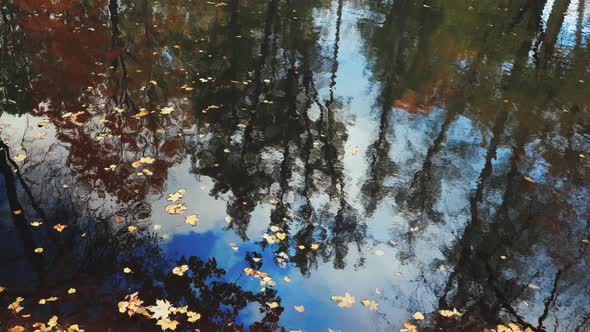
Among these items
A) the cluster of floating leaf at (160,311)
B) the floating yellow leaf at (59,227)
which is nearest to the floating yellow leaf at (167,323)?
the cluster of floating leaf at (160,311)

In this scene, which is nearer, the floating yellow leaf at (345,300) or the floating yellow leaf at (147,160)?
the floating yellow leaf at (345,300)

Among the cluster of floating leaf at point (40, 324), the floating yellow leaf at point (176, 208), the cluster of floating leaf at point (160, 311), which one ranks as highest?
the floating yellow leaf at point (176, 208)

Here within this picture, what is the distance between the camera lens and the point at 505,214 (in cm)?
687

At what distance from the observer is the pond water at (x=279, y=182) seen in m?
5.11

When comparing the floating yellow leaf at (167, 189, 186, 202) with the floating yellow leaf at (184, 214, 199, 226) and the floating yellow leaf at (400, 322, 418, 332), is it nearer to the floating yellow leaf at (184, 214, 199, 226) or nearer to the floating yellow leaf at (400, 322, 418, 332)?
the floating yellow leaf at (184, 214, 199, 226)

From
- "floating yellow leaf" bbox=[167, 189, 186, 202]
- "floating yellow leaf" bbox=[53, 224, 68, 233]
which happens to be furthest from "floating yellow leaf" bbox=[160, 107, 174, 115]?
"floating yellow leaf" bbox=[53, 224, 68, 233]

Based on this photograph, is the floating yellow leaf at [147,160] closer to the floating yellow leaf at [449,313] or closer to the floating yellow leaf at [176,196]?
the floating yellow leaf at [176,196]

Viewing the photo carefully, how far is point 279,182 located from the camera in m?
7.07

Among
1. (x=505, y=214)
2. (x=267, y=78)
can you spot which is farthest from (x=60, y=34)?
(x=505, y=214)

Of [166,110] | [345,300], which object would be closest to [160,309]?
[345,300]

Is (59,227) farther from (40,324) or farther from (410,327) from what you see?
(410,327)

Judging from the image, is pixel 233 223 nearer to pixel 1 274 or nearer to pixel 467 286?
pixel 1 274

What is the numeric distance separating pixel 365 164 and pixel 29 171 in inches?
208

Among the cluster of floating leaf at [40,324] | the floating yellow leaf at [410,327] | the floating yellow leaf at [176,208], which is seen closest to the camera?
the cluster of floating leaf at [40,324]
